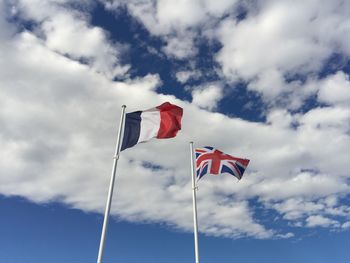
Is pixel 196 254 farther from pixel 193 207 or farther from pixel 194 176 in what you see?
pixel 194 176

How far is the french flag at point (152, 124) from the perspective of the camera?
78.3ft

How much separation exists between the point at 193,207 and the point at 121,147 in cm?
903

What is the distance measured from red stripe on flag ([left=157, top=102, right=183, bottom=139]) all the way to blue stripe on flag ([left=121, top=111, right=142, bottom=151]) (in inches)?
56.7

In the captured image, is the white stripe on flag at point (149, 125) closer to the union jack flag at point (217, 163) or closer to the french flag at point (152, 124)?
the french flag at point (152, 124)

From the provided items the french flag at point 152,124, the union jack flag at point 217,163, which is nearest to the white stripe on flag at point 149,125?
the french flag at point 152,124

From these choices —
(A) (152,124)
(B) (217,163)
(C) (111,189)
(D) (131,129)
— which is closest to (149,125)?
(A) (152,124)

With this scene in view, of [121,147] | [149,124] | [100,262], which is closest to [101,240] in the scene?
[100,262]

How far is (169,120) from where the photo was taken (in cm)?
2527

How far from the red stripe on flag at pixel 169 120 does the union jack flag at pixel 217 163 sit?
6.50m

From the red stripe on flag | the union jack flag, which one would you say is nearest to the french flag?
the red stripe on flag

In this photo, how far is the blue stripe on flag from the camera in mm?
23672

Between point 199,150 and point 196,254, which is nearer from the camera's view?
point 196,254

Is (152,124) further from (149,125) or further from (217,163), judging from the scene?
(217,163)

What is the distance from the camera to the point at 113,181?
21.9 meters
